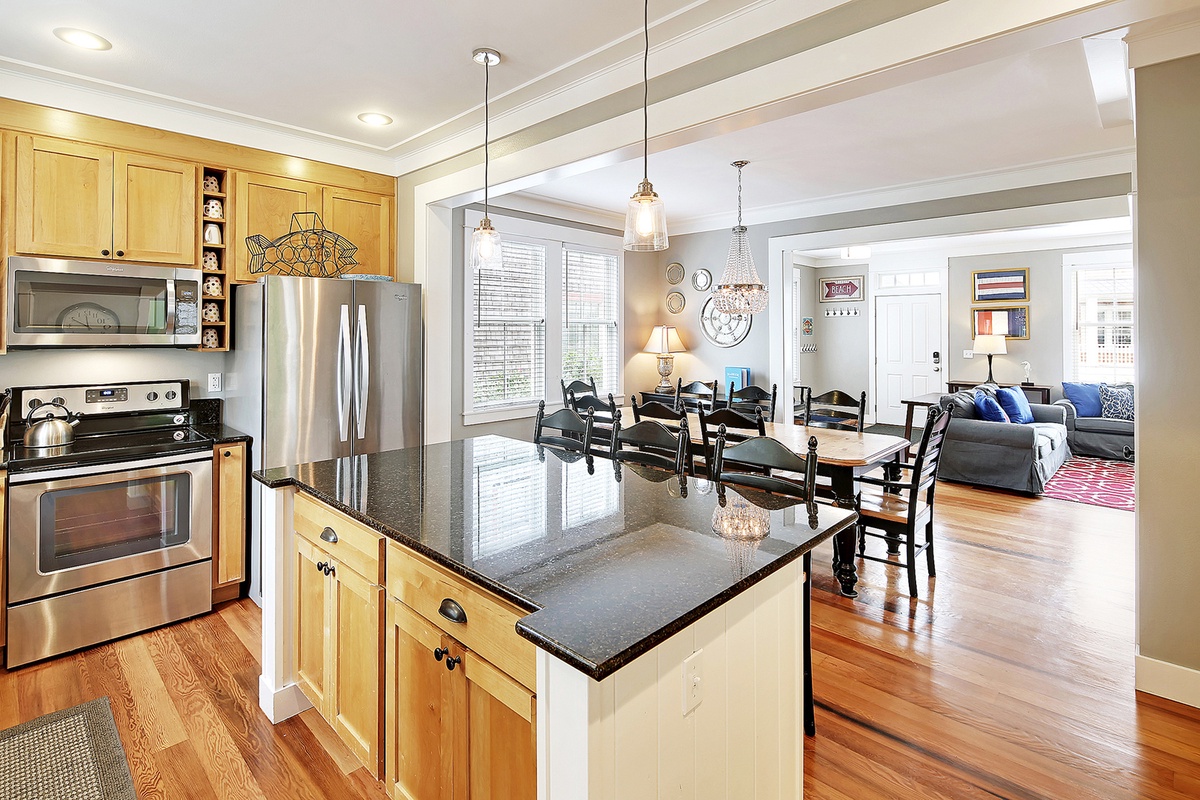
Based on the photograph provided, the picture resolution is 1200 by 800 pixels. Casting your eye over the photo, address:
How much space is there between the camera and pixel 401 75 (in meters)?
2.95

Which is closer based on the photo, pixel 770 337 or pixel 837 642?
pixel 837 642

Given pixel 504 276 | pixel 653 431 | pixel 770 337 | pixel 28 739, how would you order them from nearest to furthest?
pixel 28 739
pixel 653 431
pixel 504 276
pixel 770 337

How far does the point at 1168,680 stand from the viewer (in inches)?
94.6

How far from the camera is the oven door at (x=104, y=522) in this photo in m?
2.72

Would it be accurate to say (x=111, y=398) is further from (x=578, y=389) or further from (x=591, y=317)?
(x=591, y=317)

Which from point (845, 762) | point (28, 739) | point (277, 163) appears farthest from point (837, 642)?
point (277, 163)

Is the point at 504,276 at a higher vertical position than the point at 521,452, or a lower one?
higher

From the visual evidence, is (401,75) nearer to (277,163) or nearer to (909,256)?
(277,163)

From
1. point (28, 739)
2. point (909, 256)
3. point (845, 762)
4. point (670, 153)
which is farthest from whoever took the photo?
point (909, 256)

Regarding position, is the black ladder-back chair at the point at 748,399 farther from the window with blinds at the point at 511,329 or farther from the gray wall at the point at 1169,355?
the gray wall at the point at 1169,355

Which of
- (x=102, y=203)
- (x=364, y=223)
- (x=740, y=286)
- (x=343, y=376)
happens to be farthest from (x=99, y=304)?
(x=740, y=286)

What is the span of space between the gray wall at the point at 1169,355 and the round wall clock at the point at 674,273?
4.52m

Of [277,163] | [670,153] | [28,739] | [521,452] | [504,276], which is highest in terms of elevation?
[670,153]

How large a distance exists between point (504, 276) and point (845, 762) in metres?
4.16
